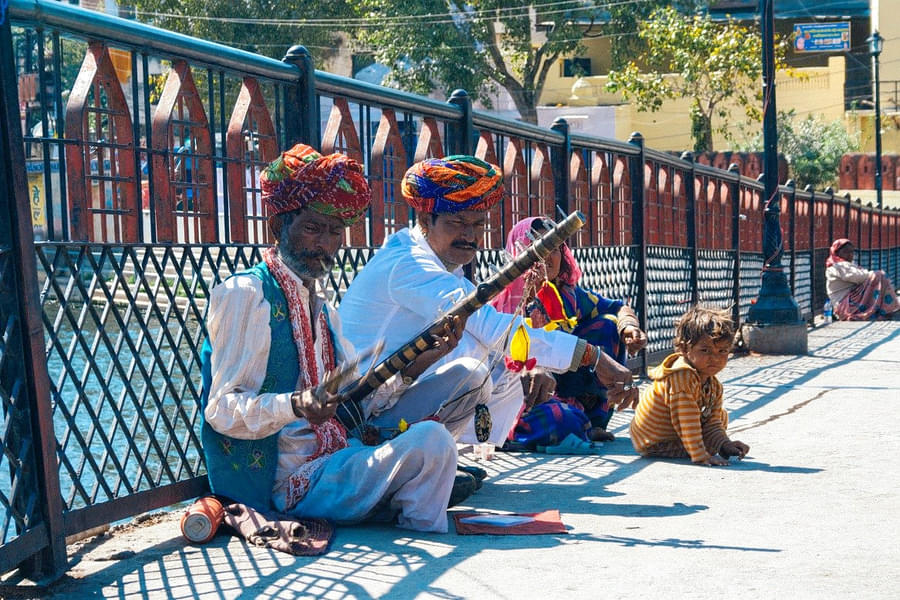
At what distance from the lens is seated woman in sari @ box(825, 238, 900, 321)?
19391 millimetres

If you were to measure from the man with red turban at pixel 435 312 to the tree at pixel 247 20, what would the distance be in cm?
2991

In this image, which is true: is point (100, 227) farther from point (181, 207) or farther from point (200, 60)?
point (200, 60)

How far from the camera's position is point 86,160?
418 centimetres

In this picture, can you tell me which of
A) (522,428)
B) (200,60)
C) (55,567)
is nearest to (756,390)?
(522,428)

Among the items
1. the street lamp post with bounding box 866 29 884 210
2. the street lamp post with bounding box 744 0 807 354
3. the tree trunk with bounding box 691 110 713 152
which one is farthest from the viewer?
the tree trunk with bounding box 691 110 713 152

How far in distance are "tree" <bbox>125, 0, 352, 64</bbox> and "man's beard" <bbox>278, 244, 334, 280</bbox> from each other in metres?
30.6

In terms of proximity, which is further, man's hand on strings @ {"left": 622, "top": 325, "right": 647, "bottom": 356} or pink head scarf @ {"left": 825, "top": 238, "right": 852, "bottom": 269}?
pink head scarf @ {"left": 825, "top": 238, "right": 852, "bottom": 269}

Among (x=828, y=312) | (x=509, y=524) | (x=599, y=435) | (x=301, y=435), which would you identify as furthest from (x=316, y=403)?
(x=828, y=312)

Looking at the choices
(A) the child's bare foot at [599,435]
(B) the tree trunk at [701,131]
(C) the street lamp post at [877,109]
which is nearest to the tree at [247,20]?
(B) the tree trunk at [701,131]

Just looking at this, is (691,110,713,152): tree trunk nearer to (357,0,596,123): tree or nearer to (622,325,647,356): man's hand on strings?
(357,0,596,123): tree

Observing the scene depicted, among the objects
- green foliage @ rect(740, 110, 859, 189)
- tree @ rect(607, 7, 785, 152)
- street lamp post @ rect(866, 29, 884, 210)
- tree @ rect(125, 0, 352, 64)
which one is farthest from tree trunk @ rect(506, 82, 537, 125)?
street lamp post @ rect(866, 29, 884, 210)

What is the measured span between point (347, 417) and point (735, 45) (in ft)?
99.2

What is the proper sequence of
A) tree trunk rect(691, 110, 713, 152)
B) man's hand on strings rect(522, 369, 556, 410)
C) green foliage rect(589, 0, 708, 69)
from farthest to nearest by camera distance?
green foliage rect(589, 0, 708, 69), tree trunk rect(691, 110, 713, 152), man's hand on strings rect(522, 369, 556, 410)

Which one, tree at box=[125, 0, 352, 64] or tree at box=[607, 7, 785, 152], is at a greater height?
tree at box=[125, 0, 352, 64]
